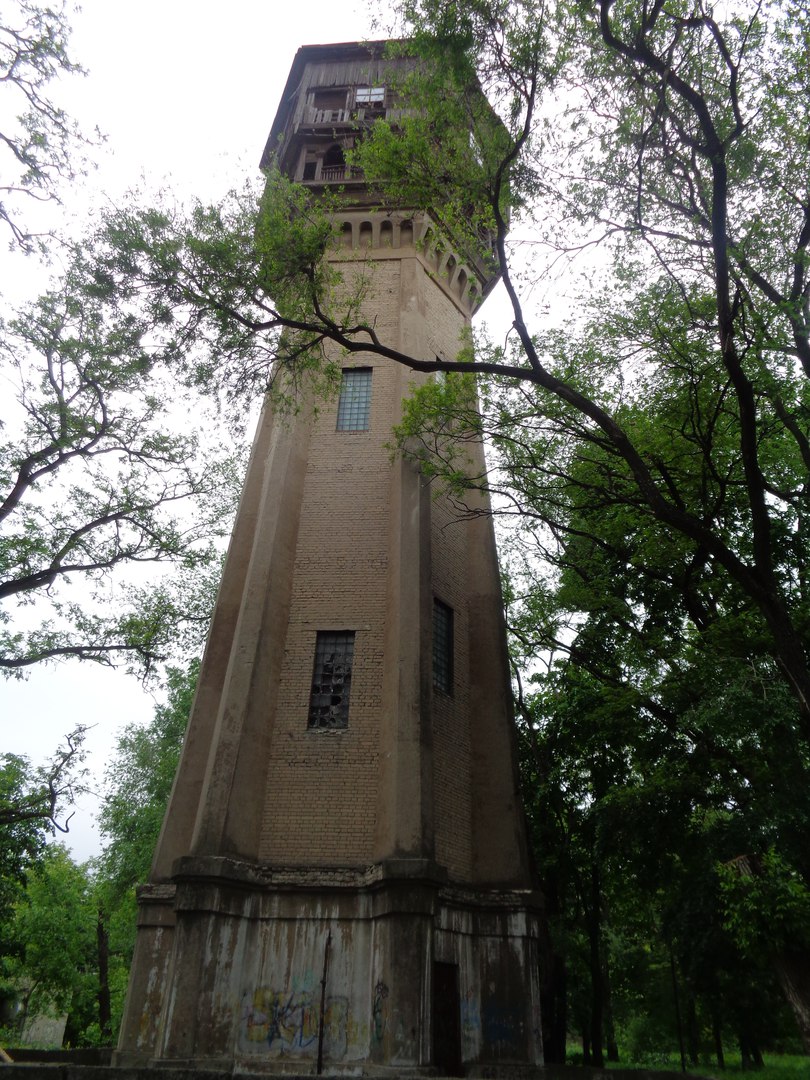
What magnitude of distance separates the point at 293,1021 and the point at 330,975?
2.36ft

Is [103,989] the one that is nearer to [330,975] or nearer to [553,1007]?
[553,1007]

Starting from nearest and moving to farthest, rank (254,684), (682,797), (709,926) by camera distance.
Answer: (254,684) < (682,797) < (709,926)

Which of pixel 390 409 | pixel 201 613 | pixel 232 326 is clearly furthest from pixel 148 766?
pixel 232 326

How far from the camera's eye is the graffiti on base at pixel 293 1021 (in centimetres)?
1002

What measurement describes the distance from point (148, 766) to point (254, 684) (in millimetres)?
15347

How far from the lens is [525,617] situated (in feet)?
63.9

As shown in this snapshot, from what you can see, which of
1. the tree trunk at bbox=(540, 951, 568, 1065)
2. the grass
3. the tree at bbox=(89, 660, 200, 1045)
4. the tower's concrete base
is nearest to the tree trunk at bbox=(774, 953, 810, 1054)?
the tower's concrete base

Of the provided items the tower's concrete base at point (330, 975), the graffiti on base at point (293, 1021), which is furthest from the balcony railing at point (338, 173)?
the graffiti on base at point (293, 1021)

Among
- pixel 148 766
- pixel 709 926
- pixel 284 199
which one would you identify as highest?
pixel 284 199

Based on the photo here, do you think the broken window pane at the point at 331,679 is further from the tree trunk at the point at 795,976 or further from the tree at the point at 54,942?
the tree at the point at 54,942

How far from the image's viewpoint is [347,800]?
462 inches

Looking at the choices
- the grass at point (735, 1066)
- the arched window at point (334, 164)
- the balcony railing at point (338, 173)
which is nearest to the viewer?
the balcony railing at point (338, 173)

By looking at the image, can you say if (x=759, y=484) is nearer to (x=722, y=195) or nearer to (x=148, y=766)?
(x=722, y=195)

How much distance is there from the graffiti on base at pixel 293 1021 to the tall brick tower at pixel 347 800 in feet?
0.08
